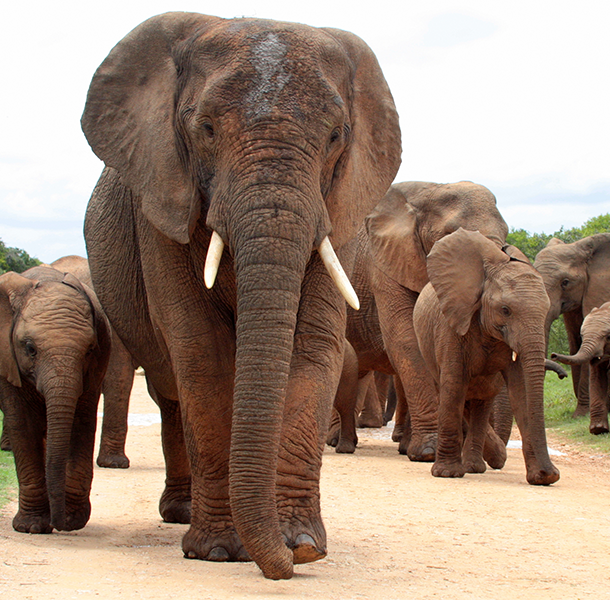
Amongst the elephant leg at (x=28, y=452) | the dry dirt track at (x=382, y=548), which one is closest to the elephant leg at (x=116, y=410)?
the dry dirt track at (x=382, y=548)

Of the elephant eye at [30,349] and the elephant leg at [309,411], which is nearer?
the elephant leg at [309,411]

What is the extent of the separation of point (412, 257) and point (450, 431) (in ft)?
9.60

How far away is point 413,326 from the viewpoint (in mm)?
11734

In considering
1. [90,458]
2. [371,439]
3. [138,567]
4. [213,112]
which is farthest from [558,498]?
[371,439]

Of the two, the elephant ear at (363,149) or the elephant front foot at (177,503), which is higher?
the elephant ear at (363,149)

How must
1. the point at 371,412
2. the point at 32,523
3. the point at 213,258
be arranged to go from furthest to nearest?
the point at 371,412 < the point at 32,523 < the point at 213,258

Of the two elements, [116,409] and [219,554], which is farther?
[116,409]

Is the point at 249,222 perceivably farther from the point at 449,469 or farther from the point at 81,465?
the point at 449,469

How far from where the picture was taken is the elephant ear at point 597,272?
16.0 m

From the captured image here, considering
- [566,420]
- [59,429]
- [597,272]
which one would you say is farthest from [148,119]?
[597,272]

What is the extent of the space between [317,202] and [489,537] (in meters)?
2.60

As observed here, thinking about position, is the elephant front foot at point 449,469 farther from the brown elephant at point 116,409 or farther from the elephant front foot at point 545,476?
the brown elephant at point 116,409

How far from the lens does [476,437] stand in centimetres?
995

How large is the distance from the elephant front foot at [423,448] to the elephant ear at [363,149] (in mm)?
5699
